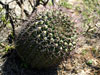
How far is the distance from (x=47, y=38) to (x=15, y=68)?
104 centimetres

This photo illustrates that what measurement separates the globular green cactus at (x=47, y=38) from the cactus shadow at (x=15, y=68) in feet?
1.14

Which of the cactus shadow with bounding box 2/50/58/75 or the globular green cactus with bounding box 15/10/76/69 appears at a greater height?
the globular green cactus with bounding box 15/10/76/69

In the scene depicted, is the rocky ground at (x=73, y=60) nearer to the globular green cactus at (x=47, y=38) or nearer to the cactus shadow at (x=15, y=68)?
the cactus shadow at (x=15, y=68)

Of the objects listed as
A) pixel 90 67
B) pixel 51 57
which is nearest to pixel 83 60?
pixel 90 67

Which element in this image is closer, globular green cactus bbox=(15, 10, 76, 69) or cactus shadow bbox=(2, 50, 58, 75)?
globular green cactus bbox=(15, 10, 76, 69)

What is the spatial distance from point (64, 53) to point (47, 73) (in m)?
0.78

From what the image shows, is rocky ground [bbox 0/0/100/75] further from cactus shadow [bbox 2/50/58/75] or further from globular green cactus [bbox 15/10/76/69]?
globular green cactus [bbox 15/10/76/69]

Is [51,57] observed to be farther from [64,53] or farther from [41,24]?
[41,24]

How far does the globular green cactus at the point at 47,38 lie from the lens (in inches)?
115

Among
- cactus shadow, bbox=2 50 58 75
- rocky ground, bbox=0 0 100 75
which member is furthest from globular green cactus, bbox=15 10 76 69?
cactus shadow, bbox=2 50 58 75

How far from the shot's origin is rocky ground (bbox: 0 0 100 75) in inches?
136

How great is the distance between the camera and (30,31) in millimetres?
3025

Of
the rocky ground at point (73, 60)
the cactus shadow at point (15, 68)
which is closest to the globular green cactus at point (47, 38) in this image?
the rocky ground at point (73, 60)

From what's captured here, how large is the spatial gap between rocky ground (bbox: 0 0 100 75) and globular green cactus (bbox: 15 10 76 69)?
246 mm
